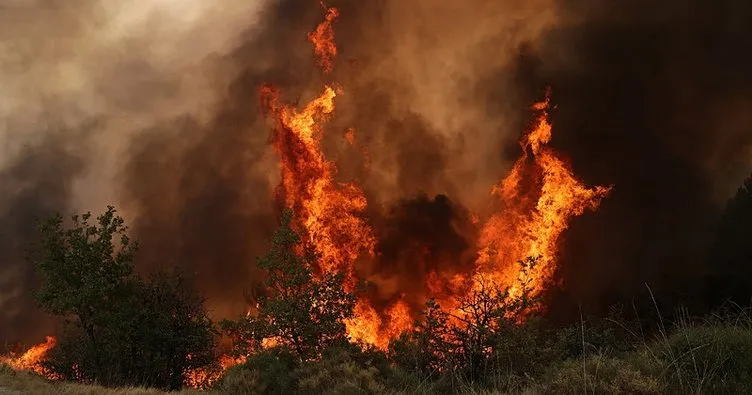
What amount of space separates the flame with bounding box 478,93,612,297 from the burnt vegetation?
10.7 meters

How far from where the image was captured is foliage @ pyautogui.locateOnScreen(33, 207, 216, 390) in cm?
3381

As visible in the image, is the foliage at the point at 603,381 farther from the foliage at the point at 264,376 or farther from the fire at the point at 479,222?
the fire at the point at 479,222

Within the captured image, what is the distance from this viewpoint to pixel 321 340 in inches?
1006

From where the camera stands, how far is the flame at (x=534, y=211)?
49.6 metres

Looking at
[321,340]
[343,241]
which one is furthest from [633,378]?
[343,241]

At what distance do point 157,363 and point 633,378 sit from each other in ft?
110

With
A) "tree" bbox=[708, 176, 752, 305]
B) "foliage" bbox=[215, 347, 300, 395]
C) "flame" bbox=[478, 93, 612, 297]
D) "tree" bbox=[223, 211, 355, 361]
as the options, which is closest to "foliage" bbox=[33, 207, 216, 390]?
"tree" bbox=[223, 211, 355, 361]

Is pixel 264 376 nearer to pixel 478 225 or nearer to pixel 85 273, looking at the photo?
pixel 85 273

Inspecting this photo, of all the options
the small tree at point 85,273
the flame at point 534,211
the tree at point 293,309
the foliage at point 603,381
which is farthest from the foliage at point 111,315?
the foliage at point 603,381

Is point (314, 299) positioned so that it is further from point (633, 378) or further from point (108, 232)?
point (633, 378)

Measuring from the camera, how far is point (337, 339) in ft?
82.6

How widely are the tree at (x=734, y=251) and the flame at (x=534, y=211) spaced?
11.5m

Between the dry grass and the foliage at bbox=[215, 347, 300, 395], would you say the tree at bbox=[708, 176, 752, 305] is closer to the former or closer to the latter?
the foliage at bbox=[215, 347, 300, 395]

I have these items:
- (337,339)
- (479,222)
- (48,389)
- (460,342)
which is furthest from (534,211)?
(48,389)
